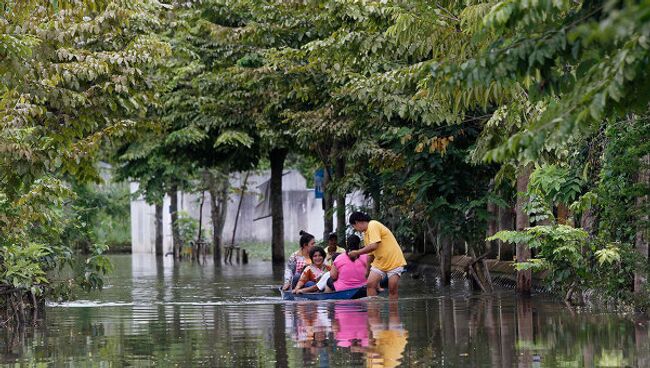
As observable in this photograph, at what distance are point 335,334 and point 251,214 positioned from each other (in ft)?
156

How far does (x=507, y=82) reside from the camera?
9477 mm

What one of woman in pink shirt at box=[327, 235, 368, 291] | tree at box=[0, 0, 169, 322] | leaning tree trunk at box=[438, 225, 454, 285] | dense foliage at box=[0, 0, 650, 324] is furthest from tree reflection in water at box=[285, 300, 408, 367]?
leaning tree trunk at box=[438, 225, 454, 285]

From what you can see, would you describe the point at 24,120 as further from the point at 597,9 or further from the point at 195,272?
the point at 195,272

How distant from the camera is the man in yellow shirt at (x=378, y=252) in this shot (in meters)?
22.0

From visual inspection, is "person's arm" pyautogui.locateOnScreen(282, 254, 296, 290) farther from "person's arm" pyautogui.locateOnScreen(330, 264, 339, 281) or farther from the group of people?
"person's arm" pyautogui.locateOnScreen(330, 264, 339, 281)

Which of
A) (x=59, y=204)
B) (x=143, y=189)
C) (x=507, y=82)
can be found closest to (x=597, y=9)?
(x=507, y=82)

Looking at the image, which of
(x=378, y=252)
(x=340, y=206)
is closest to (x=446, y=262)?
(x=378, y=252)

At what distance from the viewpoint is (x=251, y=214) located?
62.4 m

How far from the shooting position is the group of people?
2214 centimetres

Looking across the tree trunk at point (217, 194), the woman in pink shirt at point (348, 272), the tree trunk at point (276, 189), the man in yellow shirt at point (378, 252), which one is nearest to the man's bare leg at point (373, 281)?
the man in yellow shirt at point (378, 252)

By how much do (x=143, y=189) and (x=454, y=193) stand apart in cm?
2686

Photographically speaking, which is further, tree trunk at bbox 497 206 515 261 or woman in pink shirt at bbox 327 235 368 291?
tree trunk at bbox 497 206 515 261

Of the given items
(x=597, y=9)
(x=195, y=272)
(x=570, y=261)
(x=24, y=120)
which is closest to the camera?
(x=597, y=9)

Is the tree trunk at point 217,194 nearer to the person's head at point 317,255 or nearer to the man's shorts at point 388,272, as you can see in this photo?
the person's head at point 317,255
